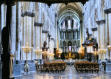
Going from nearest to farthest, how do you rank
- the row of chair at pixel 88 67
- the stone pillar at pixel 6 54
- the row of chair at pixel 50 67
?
the stone pillar at pixel 6 54 → the row of chair at pixel 88 67 → the row of chair at pixel 50 67

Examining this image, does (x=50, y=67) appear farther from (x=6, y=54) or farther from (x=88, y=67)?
(x=6, y=54)

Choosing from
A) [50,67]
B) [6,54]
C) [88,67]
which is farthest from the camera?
[50,67]

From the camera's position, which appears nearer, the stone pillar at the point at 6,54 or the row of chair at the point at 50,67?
the stone pillar at the point at 6,54

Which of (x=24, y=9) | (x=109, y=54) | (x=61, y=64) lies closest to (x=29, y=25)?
(x=24, y=9)

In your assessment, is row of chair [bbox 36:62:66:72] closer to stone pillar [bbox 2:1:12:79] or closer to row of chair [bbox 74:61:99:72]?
row of chair [bbox 74:61:99:72]

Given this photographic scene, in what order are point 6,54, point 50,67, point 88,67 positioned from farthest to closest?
point 50,67
point 88,67
point 6,54

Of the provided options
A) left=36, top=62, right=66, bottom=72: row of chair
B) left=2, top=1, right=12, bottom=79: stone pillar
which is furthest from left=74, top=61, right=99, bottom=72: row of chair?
left=2, top=1, right=12, bottom=79: stone pillar

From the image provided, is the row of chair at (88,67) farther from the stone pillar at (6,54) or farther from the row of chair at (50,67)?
the stone pillar at (6,54)

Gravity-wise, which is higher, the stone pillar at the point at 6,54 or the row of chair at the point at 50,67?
the stone pillar at the point at 6,54

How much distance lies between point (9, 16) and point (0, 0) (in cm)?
99

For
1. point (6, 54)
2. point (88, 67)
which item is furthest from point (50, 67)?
point (6, 54)

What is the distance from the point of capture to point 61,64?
3253 centimetres

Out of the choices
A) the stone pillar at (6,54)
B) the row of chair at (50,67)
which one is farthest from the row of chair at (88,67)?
the stone pillar at (6,54)

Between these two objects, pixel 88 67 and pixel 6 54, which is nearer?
pixel 6 54
